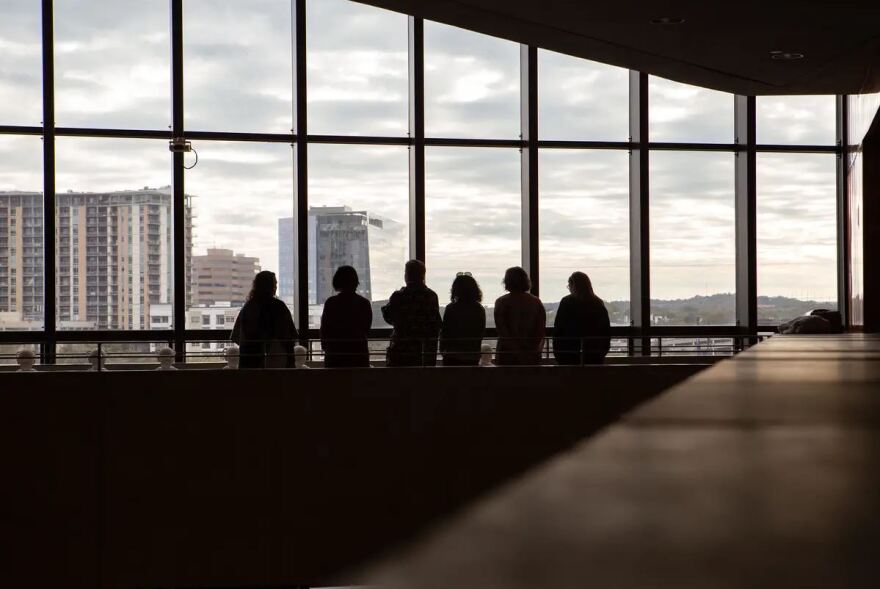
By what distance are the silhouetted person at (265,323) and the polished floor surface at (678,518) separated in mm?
6477

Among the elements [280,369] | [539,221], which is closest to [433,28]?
[539,221]

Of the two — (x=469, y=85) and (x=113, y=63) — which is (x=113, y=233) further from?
(x=469, y=85)

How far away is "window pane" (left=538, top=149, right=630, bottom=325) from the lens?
12.8m

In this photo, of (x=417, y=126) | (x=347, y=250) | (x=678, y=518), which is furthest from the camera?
(x=347, y=250)

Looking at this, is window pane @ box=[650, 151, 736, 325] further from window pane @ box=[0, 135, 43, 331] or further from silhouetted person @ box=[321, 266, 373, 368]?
window pane @ box=[0, 135, 43, 331]

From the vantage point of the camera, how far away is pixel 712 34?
8461mm

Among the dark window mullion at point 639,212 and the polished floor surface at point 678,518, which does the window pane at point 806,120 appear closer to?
the dark window mullion at point 639,212

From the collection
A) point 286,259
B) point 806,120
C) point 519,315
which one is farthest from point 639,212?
point 519,315

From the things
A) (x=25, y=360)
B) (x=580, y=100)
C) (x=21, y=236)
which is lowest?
(x=25, y=360)

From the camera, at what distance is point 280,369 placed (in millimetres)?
8656

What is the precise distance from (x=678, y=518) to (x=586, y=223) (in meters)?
12.4

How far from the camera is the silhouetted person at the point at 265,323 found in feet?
24.9

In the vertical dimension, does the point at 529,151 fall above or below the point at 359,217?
above

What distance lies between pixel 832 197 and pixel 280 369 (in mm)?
8467
